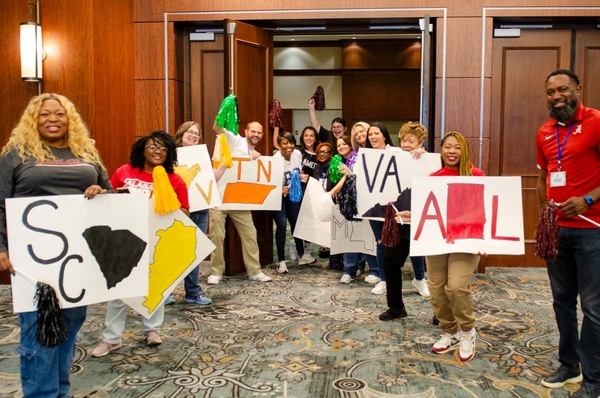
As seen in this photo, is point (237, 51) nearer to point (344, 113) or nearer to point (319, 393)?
point (319, 393)

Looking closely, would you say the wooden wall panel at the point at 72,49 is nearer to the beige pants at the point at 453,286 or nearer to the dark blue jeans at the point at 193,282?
the dark blue jeans at the point at 193,282

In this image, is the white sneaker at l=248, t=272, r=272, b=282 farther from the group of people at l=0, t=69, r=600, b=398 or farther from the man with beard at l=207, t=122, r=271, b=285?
the group of people at l=0, t=69, r=600, b=398

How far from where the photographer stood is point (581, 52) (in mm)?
5879

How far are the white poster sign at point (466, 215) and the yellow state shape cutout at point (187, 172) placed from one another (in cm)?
203

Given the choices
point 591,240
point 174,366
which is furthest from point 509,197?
point 174,366

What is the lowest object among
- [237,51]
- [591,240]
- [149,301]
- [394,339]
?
[394,339]

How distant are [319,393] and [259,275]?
263 centimetres

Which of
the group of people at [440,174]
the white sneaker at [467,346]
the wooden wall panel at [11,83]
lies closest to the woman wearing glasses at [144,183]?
the group of people at [440,174]

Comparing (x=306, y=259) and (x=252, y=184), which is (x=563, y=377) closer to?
(x=252, y=184)

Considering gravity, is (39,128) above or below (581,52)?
below

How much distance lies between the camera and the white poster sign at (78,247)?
2.29 meters

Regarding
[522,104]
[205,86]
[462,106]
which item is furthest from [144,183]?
[522,104]

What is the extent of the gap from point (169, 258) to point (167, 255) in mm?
22

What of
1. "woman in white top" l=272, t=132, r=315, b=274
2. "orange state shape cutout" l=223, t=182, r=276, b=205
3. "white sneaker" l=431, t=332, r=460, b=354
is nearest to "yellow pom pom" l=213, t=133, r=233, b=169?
"orange state shape cutout" l=223, t=182, r=276, b=205
